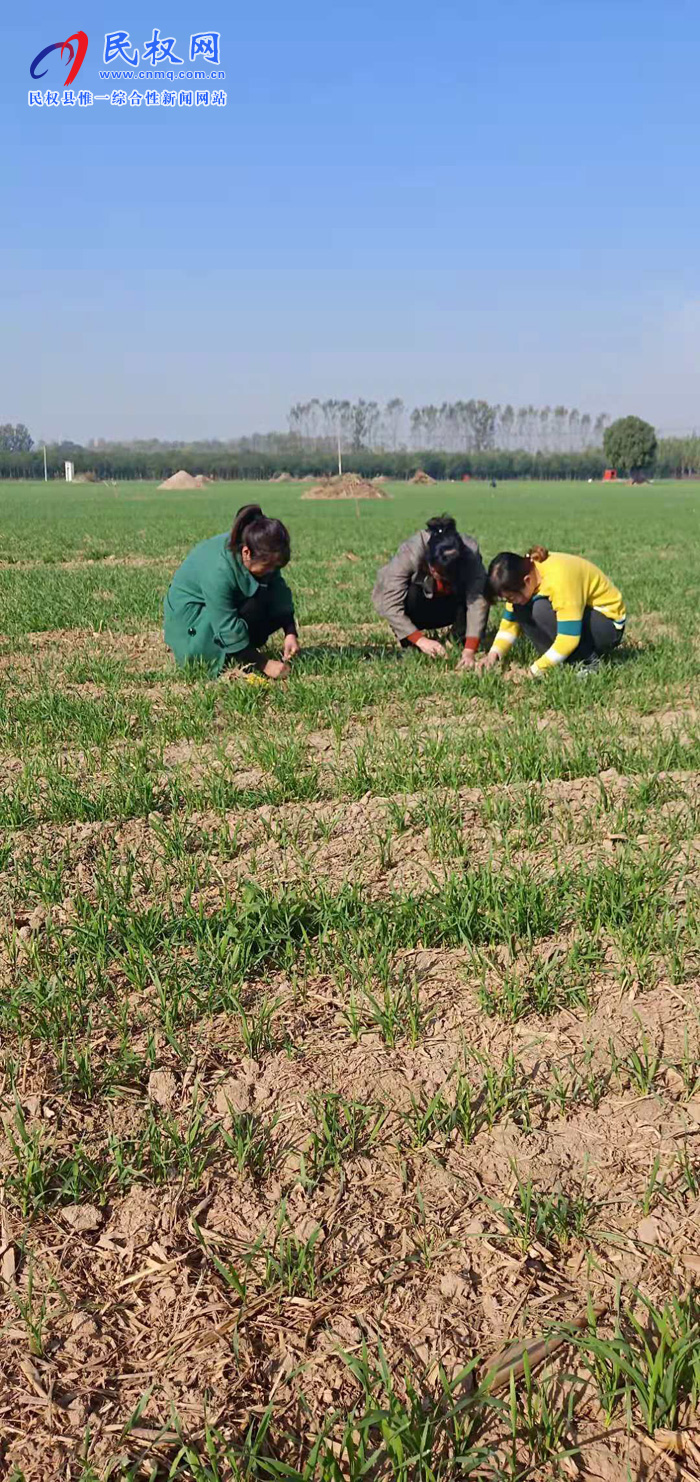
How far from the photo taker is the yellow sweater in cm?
643

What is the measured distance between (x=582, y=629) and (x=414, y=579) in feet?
4.13

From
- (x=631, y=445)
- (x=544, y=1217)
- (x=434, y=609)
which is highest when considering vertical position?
(x=631, y=445)

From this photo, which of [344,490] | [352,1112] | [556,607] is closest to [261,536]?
[556,607]

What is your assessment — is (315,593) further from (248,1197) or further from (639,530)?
(639,530)

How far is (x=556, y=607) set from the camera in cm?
652

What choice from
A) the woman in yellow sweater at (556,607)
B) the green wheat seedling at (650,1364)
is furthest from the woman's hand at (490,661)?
the green wheat seedling at (650,1364)

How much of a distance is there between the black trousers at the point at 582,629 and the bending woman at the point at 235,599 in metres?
1.68

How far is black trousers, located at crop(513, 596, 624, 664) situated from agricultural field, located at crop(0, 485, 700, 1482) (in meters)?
1.86

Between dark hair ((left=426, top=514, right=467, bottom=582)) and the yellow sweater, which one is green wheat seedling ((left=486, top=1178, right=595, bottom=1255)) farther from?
dark hair ((left=426, top=514, right=467, bottom=582))

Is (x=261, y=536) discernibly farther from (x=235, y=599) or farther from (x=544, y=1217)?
(x=544, y=1217)

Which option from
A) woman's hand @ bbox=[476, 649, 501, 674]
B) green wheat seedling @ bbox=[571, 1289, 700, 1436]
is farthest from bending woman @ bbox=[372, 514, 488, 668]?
green wheat seedling @ bbox=[571, 1289, 700, 1436]

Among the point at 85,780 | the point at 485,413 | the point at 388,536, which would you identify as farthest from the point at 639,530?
the point at 485,413

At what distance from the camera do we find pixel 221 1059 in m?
2.67

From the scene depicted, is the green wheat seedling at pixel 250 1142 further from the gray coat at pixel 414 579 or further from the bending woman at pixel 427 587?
the gray coat at pixel 414 579
